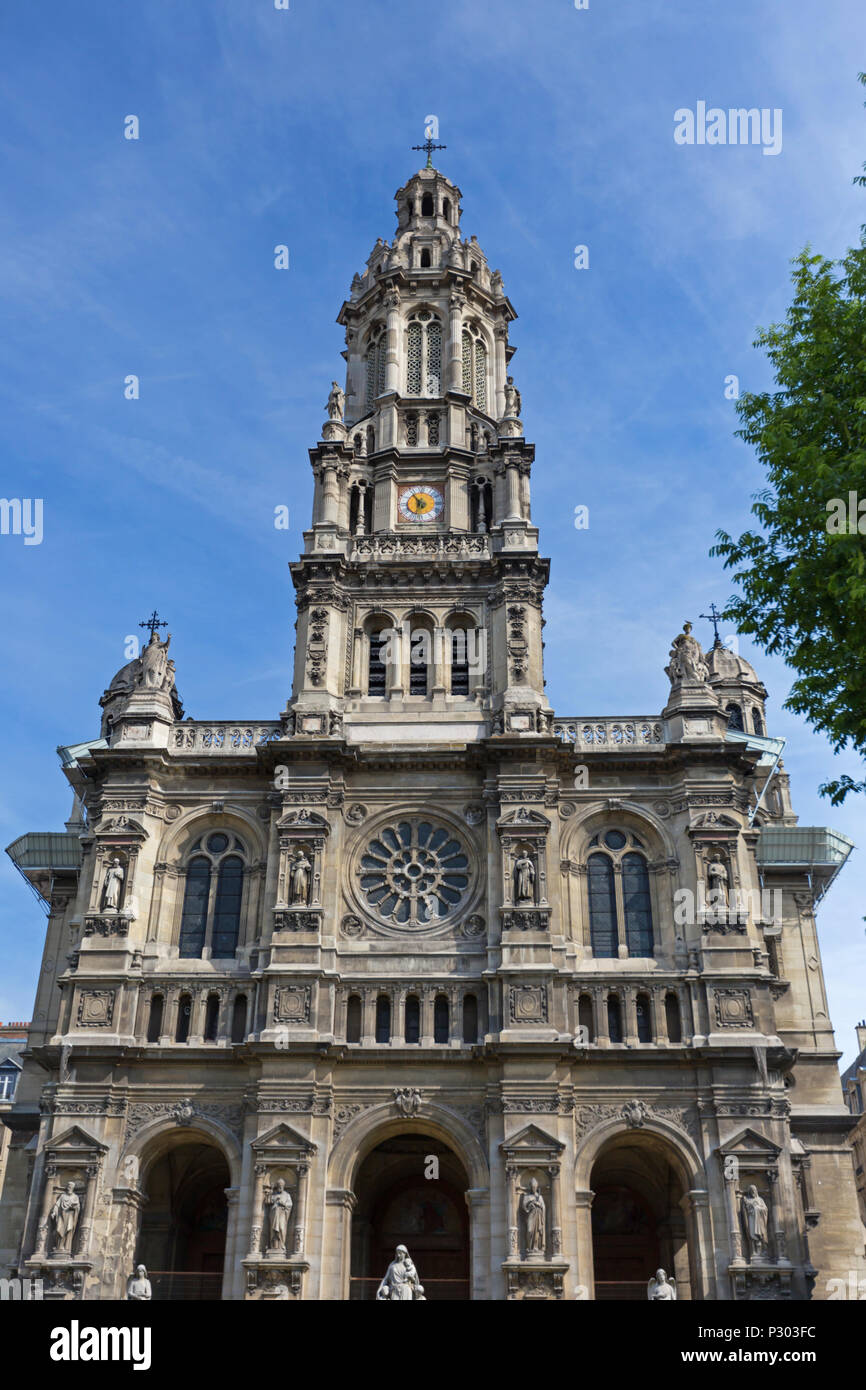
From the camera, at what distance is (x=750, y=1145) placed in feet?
100

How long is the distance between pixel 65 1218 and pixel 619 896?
16.5 meters

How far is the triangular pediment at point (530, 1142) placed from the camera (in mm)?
30234

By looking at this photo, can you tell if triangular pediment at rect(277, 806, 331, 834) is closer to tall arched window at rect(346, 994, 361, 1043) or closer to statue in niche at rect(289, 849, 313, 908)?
statue in niche at rect(289, 849, 313, 908)

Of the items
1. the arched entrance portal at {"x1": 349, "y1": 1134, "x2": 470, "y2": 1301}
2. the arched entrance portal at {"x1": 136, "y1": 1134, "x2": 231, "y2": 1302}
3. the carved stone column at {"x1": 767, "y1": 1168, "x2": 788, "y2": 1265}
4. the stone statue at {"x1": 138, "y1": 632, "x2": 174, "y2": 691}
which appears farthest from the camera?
the stone statue at {"x1": 138, "y1": 632, "x2": 174, "y2": 691}

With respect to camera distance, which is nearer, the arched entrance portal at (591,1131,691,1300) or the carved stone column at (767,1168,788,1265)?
the carved stone column at (767,1168,788,1265)

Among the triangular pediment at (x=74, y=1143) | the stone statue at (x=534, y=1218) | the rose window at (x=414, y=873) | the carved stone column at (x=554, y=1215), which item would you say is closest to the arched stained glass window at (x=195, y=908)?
the rose window at (x=414, y=873)

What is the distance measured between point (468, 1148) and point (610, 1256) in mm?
6688

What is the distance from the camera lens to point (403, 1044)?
32.3 m

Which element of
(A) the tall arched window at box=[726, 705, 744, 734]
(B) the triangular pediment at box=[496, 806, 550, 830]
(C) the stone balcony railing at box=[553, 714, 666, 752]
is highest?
(A) the tall arched window at box=[726, 705, 744, 734]

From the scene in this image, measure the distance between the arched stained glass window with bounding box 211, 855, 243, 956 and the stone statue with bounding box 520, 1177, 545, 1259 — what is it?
412 inches

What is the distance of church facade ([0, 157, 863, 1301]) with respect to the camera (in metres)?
30.4

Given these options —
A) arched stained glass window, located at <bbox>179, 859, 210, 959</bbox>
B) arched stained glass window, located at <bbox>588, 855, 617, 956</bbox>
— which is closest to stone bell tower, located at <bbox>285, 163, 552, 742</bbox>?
arched stained glass window, located at <bbox>588, 855, 617, 956</bbox>
